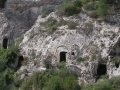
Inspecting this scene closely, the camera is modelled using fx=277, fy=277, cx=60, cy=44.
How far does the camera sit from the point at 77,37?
96.5 feet

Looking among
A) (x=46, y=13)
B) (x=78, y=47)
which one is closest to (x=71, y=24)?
(x=78, y=47)

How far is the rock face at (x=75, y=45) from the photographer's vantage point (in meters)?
27.0

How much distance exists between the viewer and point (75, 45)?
2878cm

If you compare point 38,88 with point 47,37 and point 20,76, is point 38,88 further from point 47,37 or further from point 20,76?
point 47,37

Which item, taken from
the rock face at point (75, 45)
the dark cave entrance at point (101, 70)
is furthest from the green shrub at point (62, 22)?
the dark cave entrance at point (101, 70)

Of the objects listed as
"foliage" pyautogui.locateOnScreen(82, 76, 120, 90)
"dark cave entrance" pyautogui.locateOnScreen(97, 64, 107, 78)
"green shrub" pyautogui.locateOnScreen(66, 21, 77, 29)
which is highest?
"green shrub" pyautogui.locateOnScreen(66, 21, 77, 29)

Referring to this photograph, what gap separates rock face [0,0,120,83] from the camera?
27.0 meters

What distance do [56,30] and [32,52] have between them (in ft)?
12.0

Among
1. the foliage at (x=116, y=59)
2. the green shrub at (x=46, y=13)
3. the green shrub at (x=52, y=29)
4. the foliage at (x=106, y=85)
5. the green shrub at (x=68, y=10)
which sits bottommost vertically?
the foliage at (x=106, y=85)

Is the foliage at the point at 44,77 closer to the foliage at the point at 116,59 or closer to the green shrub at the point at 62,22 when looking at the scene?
the foliage at the point at 116,59

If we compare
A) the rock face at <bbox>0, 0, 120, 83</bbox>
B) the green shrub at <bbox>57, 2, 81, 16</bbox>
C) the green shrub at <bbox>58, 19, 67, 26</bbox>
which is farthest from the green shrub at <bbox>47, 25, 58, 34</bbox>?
the green shrub at <bbox>57, 2, 81, 16</bbox>

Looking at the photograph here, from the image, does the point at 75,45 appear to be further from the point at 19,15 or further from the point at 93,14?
the point at 19,15

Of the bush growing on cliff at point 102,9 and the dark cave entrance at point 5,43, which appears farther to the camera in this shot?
the dark cave entrance at point 5,43

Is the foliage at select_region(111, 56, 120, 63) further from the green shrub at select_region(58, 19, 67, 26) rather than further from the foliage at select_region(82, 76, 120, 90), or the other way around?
the green shrub at select_region(58, 19, 67, 26)
